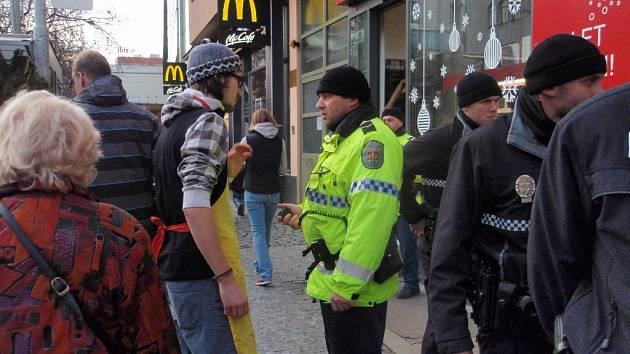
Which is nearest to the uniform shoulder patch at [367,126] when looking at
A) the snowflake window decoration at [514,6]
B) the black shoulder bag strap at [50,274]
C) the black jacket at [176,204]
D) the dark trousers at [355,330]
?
the black jacket at [176,204]

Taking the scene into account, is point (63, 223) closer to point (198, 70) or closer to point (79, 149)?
point (79, 149)

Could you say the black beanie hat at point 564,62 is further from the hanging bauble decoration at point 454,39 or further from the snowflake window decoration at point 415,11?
the snowflake window decoration at point 415,11

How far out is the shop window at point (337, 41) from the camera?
31.3 ft

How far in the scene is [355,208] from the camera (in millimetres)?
2646

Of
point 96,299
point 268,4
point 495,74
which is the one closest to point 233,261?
point 96,299

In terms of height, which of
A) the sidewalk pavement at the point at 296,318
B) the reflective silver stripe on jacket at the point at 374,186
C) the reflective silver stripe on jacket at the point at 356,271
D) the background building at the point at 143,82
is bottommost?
the sidewalk pavement at the point at 296,318

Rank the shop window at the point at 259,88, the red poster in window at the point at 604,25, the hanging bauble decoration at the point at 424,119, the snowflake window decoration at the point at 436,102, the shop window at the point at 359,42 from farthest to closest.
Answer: the shop window at the point at 259,88
the shop window at the point at 359,42
the hanging bauble decoration at the point at 424,119
the snowflake window decoration at the point at 436,102
the red poster in window at the point at 604,25

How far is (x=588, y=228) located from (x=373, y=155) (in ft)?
4.01

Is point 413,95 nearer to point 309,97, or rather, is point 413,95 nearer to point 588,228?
point 309,97

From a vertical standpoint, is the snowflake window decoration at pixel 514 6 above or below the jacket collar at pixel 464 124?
above

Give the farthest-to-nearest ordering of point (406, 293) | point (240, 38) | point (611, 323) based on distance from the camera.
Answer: point (240, 38)
point (406, 293)
point (611, 323)

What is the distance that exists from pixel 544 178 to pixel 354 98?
1423mm

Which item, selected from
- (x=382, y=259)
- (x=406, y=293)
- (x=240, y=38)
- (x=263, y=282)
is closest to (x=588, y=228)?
(x=382, y=259)

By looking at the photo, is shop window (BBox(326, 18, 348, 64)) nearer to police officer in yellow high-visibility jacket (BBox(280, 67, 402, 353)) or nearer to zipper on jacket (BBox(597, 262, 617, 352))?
police officer in yellow high-visibility jacket (BBox(280, 67, 402, 353))
